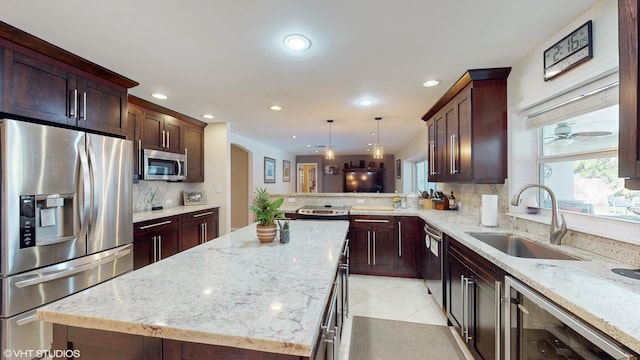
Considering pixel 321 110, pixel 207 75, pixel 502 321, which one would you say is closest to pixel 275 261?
pixel 502 321

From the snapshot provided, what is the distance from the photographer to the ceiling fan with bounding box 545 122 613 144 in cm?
169

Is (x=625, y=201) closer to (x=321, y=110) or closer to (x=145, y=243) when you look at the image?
(x=321, y=110)

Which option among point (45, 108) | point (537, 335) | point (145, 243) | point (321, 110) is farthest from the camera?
point (321, 110)

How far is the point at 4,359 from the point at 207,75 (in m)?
2.55

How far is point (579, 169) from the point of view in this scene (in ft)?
6.00

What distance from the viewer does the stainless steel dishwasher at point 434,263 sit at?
2475 millimetres

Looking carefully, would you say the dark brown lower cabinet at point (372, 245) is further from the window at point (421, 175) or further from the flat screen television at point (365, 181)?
the flat screen television at point (365, 181)

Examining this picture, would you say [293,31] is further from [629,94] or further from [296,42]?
[629,94]

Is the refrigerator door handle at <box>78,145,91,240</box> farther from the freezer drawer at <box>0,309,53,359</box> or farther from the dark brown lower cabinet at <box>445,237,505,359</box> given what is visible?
the dark brown lower cabinet at <box>445,237,505,359</box>

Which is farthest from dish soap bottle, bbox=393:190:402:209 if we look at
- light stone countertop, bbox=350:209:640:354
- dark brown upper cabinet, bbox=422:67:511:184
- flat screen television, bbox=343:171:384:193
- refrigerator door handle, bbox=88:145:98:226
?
flat screen television, bbox=343:171:384:193

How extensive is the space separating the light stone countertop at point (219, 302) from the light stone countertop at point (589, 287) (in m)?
0.90

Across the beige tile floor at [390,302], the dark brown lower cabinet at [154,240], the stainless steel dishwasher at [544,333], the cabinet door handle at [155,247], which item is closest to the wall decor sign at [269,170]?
the dark brown lower cabinet at [154,240]

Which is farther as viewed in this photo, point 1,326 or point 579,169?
point 579,169

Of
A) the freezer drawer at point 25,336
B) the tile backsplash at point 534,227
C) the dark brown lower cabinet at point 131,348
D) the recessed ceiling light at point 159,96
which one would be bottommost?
the freezer drawer at point 25,336
